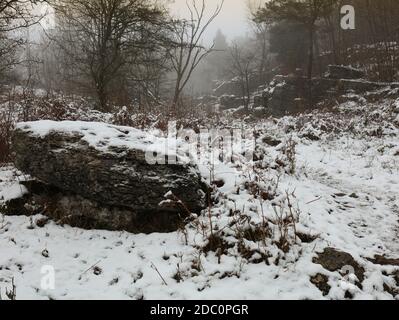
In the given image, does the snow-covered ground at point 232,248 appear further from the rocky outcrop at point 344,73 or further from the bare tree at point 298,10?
the bare tree at point 298,10

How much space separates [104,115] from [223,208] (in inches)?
214

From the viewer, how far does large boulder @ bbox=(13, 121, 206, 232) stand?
498 centimetres

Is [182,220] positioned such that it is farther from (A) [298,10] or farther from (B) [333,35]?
(B) [333,35]

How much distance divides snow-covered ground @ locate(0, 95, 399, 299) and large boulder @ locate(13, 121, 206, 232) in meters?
0.28

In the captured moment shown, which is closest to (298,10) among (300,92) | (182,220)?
(300,92)

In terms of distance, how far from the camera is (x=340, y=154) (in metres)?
9.02

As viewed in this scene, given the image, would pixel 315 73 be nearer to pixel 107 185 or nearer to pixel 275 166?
pixel 275 166

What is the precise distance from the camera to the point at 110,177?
4.98 meters

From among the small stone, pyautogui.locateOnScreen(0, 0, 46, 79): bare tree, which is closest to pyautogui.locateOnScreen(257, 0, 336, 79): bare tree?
pyautogui.locateOnScreen(0, 0, 46, 79): bare tree

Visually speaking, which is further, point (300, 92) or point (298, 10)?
point (298, 10)

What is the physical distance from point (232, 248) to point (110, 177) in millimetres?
1927

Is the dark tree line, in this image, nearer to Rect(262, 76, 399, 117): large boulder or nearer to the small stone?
Rect(262, 76, 399, 117): large boulder

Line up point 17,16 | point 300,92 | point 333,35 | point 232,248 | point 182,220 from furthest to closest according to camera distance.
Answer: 1. point 333,35
2. point 300,92
3. point 17,16
4. point 182,220
5. point 232,248
